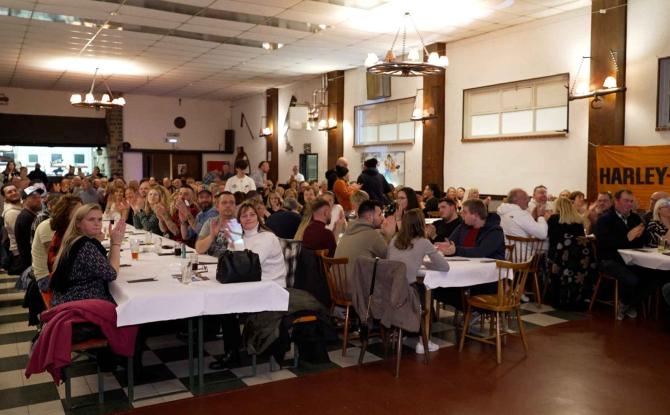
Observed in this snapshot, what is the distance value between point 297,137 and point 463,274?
469 inches

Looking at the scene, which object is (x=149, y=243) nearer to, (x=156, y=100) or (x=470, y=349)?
(x=470, y=349)

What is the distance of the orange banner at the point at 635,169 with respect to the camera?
25.8ft

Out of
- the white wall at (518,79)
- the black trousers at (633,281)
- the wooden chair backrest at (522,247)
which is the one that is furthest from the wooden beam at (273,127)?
the black trousers at (633,281)

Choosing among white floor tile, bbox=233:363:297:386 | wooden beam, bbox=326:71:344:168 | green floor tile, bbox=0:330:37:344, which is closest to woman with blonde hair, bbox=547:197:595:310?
white floor tile, bbox=233:363:297:386

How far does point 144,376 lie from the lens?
424cm

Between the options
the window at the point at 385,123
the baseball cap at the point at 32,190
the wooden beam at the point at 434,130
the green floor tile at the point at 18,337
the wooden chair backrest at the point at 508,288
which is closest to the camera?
the wooden chair backrest at the point at 508,288

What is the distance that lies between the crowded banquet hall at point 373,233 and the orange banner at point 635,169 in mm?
28

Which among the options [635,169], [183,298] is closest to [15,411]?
[183,298]

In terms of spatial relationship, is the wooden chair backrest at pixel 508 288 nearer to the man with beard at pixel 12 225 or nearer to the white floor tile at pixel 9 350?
the white floor tile at pixel 9 350

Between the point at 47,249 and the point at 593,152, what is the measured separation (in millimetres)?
7376

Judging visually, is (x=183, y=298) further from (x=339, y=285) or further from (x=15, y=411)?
(x=339, y=285)

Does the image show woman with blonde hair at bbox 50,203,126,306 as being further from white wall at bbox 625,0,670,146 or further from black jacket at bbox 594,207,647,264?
white wall at bbox 625,0,670,146

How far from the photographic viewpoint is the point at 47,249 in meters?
4.61

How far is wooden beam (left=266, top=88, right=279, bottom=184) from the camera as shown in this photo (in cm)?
1723
